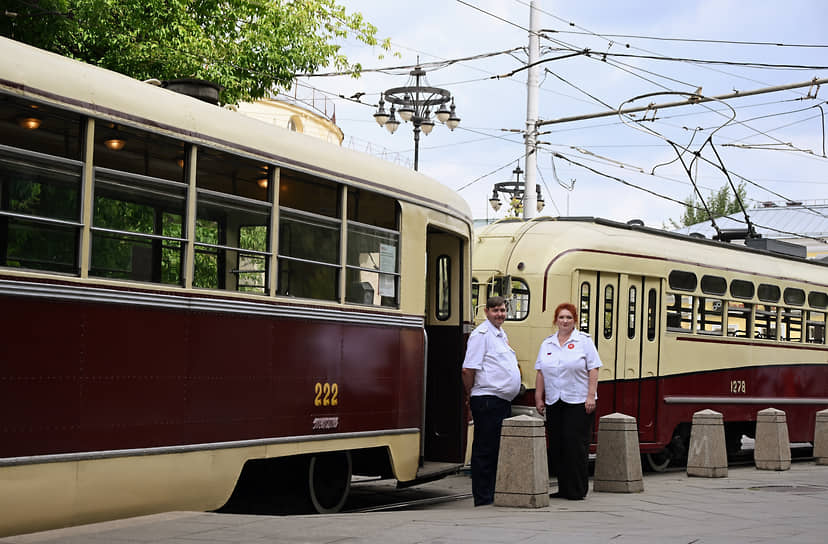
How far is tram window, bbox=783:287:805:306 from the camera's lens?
1850 cm

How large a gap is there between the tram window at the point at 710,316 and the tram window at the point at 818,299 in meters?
2.94

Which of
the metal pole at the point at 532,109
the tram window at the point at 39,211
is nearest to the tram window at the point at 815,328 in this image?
the metal pole at the point at 532,109

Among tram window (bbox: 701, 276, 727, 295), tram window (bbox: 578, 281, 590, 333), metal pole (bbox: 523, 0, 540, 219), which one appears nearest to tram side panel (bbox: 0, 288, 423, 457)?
tram window (bbox: 578, 281, 590, 333)

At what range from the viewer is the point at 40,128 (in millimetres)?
6980

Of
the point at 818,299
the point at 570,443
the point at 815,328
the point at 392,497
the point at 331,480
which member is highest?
the point at 818,299

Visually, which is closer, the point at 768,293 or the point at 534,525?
the point at 534,525

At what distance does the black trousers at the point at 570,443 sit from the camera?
1072cm

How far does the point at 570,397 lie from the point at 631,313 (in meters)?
4.84

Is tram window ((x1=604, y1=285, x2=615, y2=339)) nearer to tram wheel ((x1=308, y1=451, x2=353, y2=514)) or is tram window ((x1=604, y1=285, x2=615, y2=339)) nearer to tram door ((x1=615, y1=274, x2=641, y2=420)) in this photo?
tram door ((x1=615, y1=274, x2=641, y2=420))

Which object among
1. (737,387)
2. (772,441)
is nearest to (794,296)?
(737,387)

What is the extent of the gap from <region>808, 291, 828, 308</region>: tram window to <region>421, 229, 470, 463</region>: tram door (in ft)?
30.5

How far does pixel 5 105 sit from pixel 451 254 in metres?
6.02

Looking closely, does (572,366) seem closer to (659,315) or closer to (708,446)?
(708,446)

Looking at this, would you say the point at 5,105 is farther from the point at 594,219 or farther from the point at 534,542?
the point at 594,219
